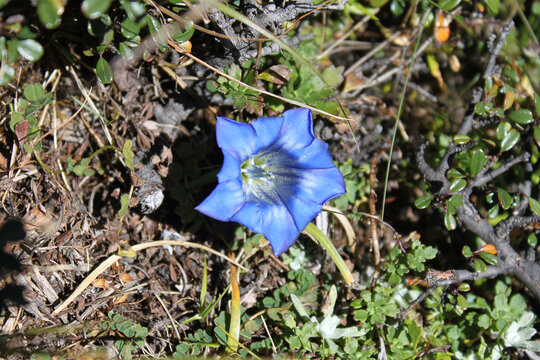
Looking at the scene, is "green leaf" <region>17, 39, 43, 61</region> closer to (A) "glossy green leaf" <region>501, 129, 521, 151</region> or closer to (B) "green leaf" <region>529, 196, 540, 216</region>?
(A) "glossy green leaf" <region>501, 129, 521, 151</region>

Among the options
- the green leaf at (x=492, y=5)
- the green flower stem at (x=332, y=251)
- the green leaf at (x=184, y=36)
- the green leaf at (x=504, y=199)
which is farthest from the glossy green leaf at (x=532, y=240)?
the green leaf at (x=184, y=36)

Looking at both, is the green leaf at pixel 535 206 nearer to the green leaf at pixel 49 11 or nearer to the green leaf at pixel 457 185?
the green leaf at pixel 457 185

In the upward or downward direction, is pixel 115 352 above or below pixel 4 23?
below

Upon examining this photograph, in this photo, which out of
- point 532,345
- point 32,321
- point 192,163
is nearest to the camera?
point 32,321

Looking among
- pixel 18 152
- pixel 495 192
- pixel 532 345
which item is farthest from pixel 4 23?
pixel 532 345

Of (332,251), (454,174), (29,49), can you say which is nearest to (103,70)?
(29,49)

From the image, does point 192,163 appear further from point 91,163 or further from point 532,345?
point 532,345

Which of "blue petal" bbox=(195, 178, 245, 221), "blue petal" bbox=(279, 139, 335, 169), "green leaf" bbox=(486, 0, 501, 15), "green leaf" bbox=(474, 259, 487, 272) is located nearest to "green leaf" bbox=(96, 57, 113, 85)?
"blue petal" bbox=(195, 178, 245, 221)
